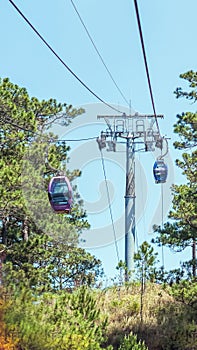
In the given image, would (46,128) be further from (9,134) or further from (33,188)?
(33,188)

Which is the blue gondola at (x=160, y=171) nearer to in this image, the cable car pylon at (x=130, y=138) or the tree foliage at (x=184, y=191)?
the tree foliage at (x=184, y=191)

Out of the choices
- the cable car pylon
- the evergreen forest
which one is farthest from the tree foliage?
the cable car pylon

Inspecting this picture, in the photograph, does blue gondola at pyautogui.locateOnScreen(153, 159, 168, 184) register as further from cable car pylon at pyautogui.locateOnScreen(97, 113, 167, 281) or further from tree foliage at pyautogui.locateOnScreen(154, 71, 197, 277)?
cable car pylon at pyautogui.locateOnScreen(97, 113, 167, 281)

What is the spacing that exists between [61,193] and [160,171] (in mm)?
3304

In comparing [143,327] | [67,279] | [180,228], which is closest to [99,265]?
[67,279]

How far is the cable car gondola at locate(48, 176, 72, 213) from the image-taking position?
6.75m

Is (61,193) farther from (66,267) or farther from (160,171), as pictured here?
(66,267)

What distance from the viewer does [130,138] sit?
496 inches

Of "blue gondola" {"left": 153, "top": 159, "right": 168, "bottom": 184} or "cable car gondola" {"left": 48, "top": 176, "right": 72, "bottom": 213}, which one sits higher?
"blue gondola" {"left": 153, "top": 159, "right": 168, "bottom": 184}

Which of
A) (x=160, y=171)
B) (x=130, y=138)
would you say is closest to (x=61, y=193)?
(x=160, y=171)

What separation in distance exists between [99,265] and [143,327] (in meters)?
4.70

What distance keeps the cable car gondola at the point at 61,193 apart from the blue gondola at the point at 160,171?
10.4 feet

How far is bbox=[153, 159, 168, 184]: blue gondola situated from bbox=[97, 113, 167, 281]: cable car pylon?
2.22 metres

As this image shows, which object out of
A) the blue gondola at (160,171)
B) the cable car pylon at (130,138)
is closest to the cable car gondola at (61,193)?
the blue gondola at (160,171)
